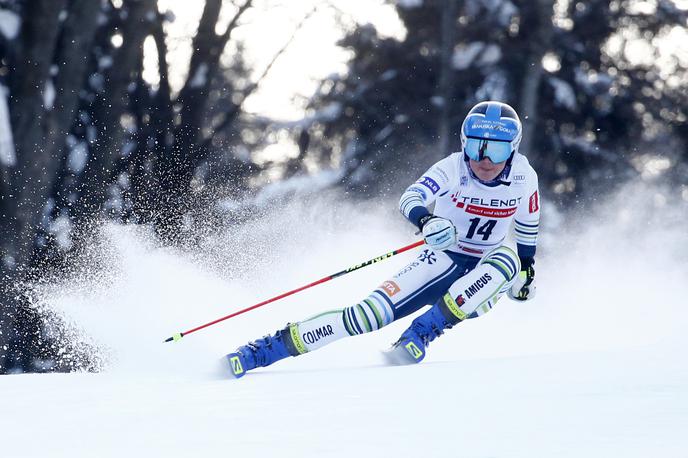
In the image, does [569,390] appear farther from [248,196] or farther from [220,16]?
[248,196]

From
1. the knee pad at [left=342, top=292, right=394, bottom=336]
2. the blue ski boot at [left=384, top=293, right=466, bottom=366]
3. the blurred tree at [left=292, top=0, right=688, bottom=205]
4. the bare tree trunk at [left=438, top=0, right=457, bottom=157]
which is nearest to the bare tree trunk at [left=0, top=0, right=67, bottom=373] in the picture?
the knee pad at [left=342, top=292, right=394, bottom=336]

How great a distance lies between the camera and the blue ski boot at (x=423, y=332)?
6.02 metres

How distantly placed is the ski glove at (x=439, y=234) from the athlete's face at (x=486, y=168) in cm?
49

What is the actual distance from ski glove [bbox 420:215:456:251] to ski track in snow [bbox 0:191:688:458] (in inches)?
25.0

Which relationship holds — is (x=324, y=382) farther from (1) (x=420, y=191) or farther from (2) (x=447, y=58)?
(2) (x=447, y=58)

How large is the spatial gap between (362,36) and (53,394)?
15.3m

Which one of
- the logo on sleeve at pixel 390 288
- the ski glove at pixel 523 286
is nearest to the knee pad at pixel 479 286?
the logo on sleeve at pixel 390 288

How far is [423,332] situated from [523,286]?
80cm

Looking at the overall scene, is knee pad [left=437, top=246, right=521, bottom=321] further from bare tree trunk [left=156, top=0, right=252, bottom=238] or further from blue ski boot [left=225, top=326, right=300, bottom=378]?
A: bare tree trunk [left=156, top=0, right=252, bottom=238]

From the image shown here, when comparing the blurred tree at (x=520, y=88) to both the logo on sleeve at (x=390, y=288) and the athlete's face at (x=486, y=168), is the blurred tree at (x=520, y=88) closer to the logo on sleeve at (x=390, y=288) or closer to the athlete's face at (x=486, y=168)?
the athlete's face at (x=486, y=168)

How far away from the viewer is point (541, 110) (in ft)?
65.4

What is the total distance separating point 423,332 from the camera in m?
6.15

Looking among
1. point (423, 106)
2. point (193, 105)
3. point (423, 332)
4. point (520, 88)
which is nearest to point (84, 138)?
point (193, 105)

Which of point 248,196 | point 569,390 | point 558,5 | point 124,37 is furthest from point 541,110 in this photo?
point 569,390
